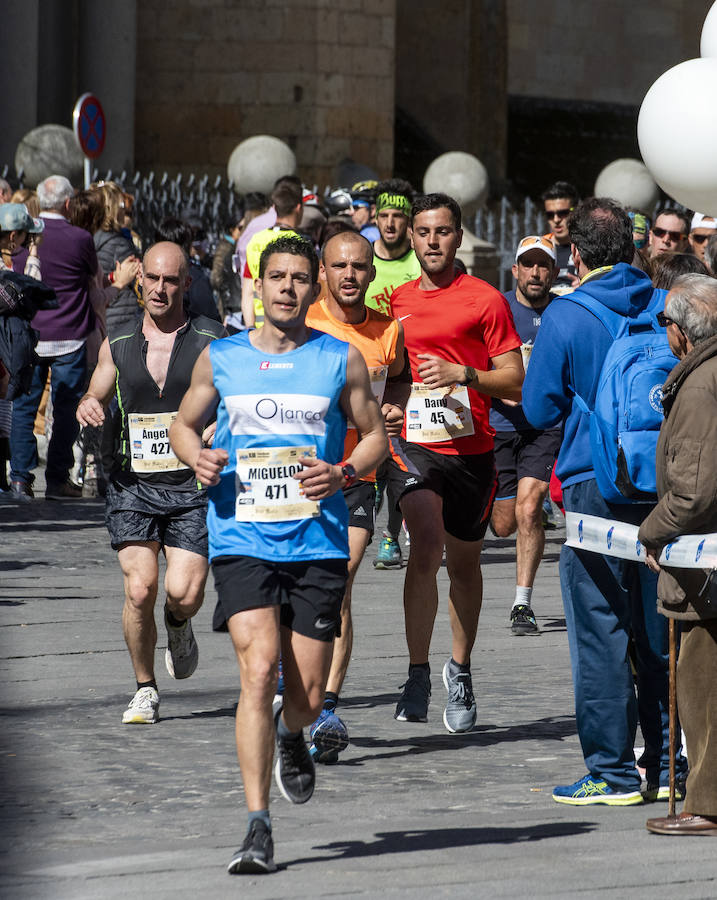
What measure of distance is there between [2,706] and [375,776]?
174 centimetres

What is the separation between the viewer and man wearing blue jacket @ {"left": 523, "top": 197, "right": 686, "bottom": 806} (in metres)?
5.95

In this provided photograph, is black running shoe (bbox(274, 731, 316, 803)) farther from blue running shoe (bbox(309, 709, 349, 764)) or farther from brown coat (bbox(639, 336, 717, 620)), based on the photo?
brown coat (bbox(639, 336, 717, 620))

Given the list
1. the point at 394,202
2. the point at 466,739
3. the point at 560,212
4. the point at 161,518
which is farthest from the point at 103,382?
the point at 560,212

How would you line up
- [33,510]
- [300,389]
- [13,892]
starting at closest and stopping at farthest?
[13,892] < [300,389] < [33,510]

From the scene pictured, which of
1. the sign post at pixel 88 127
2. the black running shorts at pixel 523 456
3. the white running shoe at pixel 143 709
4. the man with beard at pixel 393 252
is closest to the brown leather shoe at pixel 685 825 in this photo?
the white running shoe at pixel 143 709

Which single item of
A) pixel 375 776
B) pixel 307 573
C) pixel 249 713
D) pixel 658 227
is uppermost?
pixel 658 227

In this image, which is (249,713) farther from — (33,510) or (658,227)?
(33,510)

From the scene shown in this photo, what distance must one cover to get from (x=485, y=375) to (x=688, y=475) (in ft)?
6.39

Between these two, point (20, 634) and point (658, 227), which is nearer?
point (20, 634)

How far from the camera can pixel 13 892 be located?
474cm

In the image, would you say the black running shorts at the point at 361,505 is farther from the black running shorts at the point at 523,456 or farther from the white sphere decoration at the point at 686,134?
the black running shorts at the point at 523,456

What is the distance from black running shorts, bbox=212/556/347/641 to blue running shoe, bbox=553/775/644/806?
1021 mm

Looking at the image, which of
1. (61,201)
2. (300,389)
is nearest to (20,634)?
(300,389)

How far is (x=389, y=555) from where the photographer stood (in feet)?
37.3
